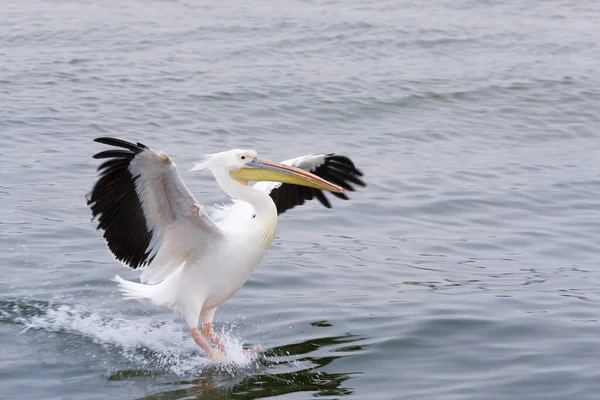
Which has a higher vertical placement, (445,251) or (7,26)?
(7,26)

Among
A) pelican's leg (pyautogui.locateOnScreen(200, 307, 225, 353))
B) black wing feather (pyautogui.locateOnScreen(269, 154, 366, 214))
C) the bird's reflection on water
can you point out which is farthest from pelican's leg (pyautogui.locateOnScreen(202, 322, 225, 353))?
black wing feather (pyautogui.locateOnScreen(269, 154, 366, 214))

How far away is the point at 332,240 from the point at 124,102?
5.03 meters

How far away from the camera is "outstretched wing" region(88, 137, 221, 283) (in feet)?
16.2

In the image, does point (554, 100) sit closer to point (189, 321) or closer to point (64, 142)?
point (64, 142)

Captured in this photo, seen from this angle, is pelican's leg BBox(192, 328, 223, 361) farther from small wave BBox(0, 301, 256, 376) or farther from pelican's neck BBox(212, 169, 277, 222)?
pelican's neck BBox(212, 169, 277, 222)

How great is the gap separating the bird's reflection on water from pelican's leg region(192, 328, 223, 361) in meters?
0.09

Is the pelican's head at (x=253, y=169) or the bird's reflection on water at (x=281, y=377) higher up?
the pelican's head at (x=253, y=169)

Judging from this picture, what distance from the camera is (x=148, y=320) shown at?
20.1ft

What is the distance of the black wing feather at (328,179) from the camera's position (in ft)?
20.8

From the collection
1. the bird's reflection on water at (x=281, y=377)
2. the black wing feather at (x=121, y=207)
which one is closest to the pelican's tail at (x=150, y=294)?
the black wing feather at (x=121, y=207)

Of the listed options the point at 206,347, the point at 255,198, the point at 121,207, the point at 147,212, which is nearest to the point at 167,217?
the point at 147,212

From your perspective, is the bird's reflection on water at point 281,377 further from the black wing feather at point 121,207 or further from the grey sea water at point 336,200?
the black wing feather at point 121,207

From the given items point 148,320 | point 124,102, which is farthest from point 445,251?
point 124,102

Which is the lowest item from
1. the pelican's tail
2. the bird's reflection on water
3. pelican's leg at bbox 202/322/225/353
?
the bird's reflection on water
